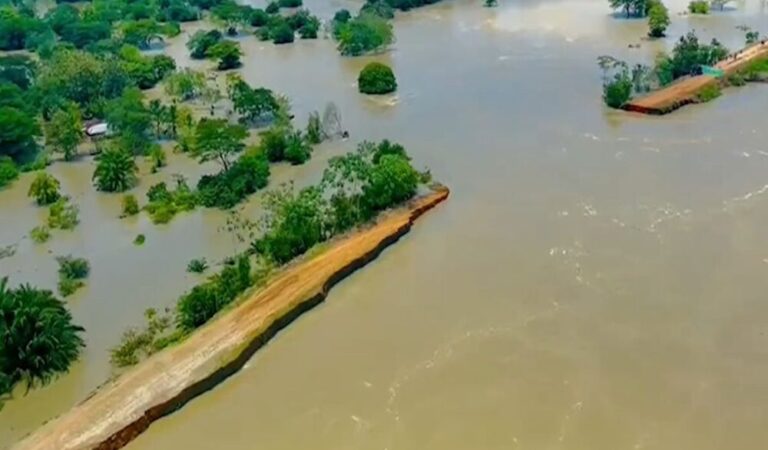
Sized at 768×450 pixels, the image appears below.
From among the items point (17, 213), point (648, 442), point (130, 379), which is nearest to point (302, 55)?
Result: point (17, 213)

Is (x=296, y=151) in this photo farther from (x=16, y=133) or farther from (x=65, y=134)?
(x=16, y=133)

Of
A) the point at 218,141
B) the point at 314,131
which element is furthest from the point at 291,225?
the point at 314,131

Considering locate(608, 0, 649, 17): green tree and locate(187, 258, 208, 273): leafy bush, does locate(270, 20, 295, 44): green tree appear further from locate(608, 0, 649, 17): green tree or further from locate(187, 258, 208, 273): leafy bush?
locate(187, 258, 208, 273): leafy bush

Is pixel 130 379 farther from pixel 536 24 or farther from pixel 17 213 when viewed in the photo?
pixel 536 24

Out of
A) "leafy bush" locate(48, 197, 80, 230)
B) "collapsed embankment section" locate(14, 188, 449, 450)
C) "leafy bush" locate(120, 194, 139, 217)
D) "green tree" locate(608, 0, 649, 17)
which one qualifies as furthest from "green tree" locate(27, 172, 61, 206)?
"green tree" locate(608, 0, 649, 17)

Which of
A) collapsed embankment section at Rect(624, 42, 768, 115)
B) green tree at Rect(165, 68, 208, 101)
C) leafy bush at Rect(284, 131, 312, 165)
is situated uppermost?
green tree at Rect(165, 68, 208, 101)

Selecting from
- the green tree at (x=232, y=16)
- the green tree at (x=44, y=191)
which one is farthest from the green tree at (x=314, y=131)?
the green tree at (x=232, y=16)
